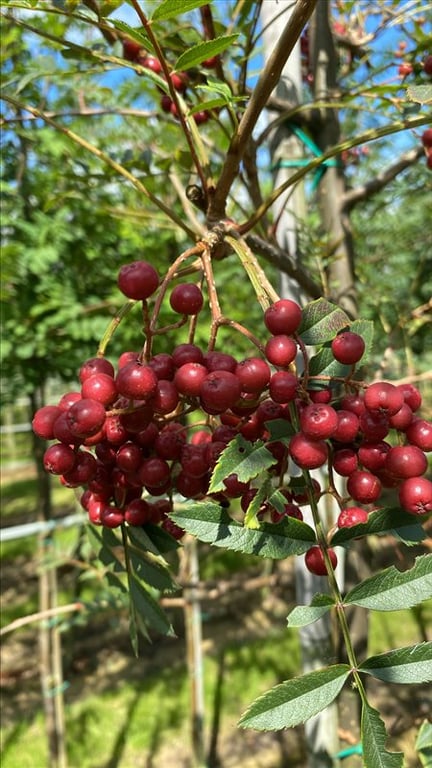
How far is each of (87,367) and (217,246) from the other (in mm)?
179

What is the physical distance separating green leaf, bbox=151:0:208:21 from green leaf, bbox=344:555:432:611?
520mm

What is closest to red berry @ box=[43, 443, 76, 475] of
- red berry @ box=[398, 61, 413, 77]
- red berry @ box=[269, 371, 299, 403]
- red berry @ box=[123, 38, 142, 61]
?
red berry @ box=[269, 371, 299, 403]

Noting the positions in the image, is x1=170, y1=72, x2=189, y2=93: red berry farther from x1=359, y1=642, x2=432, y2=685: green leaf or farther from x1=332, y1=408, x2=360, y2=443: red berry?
x1=359, y1=642, x2=432, y2=685: green leaf

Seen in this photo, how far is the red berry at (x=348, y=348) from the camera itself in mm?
497

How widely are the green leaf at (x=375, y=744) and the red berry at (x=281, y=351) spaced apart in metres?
0.27

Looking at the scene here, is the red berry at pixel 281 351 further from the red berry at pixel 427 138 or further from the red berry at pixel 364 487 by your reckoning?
the red berry at pixel 427 138

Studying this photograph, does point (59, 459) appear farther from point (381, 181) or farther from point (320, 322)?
point (381, 181)

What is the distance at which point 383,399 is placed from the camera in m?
0.48

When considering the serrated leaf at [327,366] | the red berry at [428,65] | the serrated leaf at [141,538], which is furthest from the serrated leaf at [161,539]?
the red berry at [428,65]

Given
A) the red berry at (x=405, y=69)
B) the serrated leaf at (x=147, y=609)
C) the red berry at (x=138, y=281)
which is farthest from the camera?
the red berry at (x=405, y=69)

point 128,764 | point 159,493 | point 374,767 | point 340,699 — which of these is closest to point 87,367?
point 159,493

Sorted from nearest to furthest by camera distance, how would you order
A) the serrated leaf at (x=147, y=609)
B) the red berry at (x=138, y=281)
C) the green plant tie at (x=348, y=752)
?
the red berry at (x=138, y=281), the serrated leaf at (x=147, y=609), the green plant tie at (x=348, y=752)

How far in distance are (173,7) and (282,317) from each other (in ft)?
1.02

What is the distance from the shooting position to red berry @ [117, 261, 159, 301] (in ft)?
1.64
